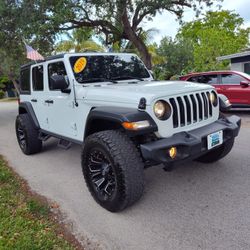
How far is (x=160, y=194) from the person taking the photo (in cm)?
390

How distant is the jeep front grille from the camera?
3.40m

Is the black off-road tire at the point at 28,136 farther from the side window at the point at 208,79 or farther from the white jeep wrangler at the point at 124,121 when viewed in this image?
the side window at the point at 208,79

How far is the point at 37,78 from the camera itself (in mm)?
5590

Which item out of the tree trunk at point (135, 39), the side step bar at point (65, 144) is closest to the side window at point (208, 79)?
the tree trunk at point (135, 39)

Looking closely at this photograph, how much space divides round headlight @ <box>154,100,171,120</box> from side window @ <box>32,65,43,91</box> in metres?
2.95

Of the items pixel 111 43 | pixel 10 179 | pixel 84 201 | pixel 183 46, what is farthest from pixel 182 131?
pixel 183 46

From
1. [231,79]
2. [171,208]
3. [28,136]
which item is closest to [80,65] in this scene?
[28,136]

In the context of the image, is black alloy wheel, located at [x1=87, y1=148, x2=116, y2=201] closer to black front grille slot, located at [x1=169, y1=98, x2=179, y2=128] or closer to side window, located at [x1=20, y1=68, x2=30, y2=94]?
black front grille slot, located at [x1=169, y1=98, x2=179, y2=128]

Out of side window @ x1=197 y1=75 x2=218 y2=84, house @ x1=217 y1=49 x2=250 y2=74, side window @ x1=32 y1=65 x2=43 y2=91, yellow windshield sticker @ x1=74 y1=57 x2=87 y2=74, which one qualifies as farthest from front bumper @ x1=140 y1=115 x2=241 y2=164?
house @ x1=217 y1=49 x2=250 y2=74

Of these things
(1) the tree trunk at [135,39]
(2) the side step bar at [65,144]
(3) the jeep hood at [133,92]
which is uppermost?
(1) the tree trunk at [135,39]

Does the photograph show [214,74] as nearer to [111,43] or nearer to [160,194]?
[111,43]

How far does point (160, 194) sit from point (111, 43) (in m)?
12.2

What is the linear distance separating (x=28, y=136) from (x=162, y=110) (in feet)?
11.7

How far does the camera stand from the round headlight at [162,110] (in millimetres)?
3264
